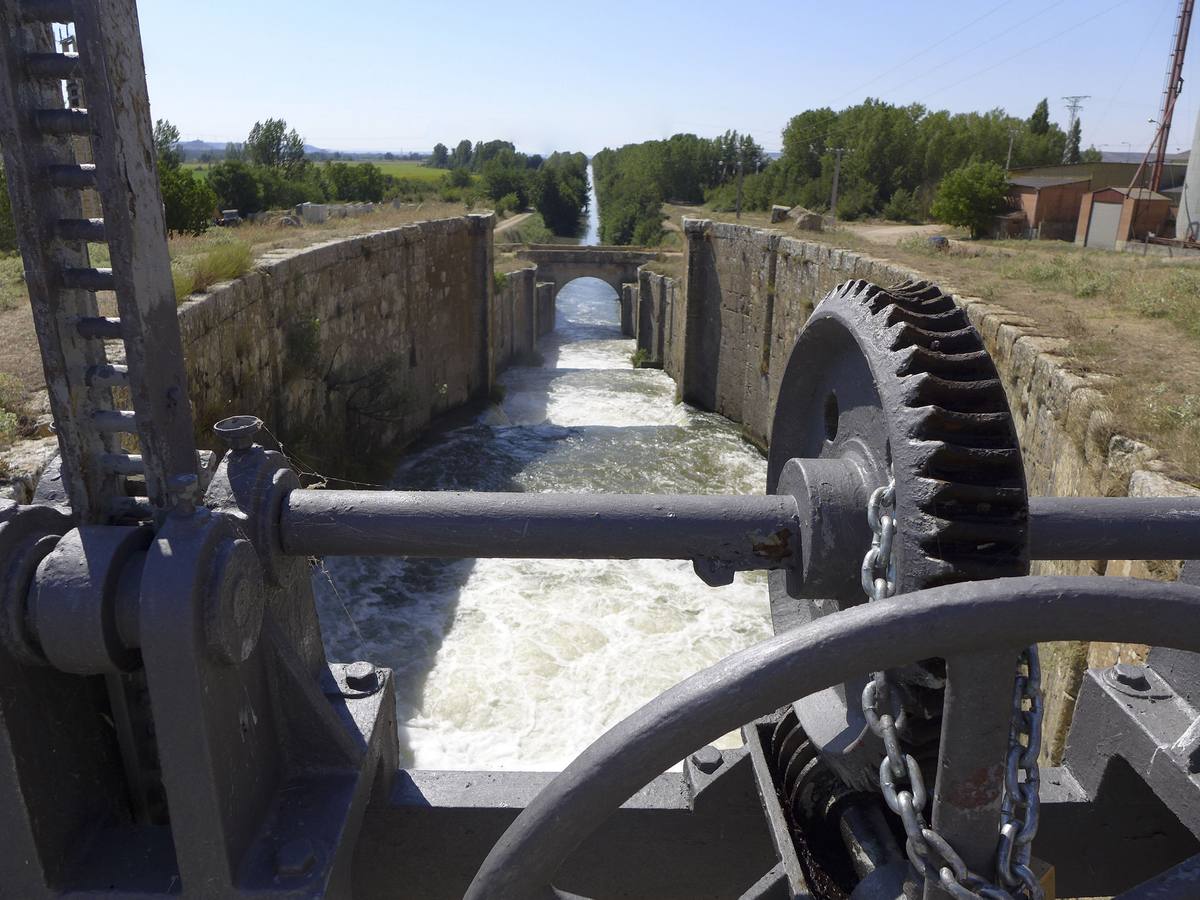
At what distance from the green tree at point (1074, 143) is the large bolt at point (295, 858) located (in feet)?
191

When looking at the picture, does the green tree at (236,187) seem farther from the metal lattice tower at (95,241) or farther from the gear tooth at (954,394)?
the gear tooth at (954,394)

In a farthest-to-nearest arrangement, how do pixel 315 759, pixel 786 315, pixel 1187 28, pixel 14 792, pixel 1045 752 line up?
pixel 1187 28 < pixel 786 315 < pixel 1045 752 < pixel 315 759 < pixel 14 792

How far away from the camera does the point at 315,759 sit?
1887 mm

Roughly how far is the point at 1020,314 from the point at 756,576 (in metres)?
5.15

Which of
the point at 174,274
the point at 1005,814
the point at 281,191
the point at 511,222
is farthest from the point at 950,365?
the point at 511,222

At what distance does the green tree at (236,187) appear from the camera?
31.2m

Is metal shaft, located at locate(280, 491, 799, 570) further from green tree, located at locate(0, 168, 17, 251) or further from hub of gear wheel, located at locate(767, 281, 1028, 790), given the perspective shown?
green tree, located at locate(0, 168, 17, 251)

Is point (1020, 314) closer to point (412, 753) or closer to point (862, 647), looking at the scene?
point (412, 753)

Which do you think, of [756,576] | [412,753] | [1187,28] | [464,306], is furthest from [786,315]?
[1187,28]

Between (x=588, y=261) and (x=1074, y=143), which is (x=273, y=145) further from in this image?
(x=1074, y=143)

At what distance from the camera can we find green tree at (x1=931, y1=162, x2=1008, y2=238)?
26250 mm

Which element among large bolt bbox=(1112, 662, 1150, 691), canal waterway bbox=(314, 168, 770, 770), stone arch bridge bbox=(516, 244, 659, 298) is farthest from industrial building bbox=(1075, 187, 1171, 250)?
large bolt bbox=(1112, 662, 1150, 691)

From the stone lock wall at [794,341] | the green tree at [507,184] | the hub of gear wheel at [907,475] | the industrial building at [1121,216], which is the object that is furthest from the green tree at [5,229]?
the green tree at [507,184]

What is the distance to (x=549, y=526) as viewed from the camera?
170cm
